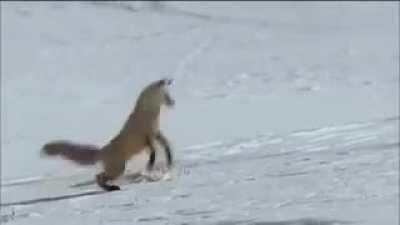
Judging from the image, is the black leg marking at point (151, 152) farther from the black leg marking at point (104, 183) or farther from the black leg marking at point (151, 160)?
the black leg marking at point (104, 183)

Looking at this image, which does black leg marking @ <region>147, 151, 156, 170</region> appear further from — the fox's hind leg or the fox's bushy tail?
the fox's bushy tail

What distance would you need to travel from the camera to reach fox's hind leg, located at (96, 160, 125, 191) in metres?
6.05

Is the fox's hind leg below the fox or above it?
below

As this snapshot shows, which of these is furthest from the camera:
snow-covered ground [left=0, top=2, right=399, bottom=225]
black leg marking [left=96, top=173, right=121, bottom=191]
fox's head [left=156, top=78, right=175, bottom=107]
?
black leg marking [left=96, top=173, right=121, bottom=191]

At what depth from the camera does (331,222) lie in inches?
193

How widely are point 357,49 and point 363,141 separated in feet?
23.9

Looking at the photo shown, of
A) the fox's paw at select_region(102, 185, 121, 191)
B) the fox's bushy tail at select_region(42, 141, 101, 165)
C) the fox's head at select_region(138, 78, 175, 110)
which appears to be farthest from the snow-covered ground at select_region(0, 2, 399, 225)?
the fox's head at select_region(138, 78, 175, 110)

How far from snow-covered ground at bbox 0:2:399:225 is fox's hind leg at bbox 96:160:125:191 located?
78 mm

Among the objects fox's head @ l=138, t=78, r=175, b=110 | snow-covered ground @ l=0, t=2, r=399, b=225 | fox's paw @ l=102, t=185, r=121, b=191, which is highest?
fox's head @ l=138, t=78, r=175, b=110

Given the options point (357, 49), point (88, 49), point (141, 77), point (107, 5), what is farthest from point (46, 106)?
point (107, 5)

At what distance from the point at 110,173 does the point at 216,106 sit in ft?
18.7

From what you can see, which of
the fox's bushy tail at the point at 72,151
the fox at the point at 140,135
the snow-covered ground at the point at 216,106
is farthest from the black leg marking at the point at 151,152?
the fox's bushy tail at the point at 72,151

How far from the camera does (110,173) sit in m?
6.09

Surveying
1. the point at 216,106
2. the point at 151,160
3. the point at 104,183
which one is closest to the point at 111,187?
the point at 104,183
